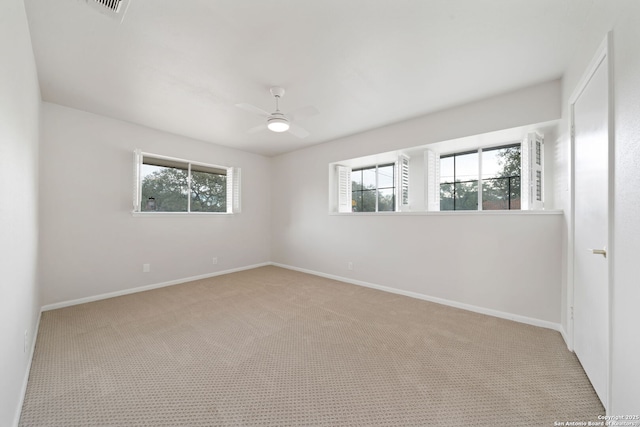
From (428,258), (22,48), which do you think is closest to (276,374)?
(428,258)

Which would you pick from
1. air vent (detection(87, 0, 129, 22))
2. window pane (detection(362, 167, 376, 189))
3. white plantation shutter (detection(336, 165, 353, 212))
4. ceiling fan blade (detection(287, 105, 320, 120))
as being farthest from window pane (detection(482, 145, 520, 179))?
air vent (detection(87, 0, 129, 22))

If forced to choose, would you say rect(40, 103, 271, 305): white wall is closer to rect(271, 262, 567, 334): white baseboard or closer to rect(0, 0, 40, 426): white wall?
rect(0, 0, 40, 426): white wall

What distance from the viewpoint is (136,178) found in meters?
3.71

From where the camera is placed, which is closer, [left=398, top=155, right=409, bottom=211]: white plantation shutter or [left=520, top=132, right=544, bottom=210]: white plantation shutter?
[left=520, top=132, right=544, bottom=210]: white plantation shutter

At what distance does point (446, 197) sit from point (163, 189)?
181 inches

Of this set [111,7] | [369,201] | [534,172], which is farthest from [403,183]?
[111,7]

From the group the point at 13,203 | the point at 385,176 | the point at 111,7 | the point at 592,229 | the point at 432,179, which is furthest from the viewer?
the point at 385,176

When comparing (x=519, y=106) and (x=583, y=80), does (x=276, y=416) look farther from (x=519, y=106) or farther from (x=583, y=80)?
(x=519, y=106)

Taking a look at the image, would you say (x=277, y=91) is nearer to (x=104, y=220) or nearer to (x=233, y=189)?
(x=233, y=189)

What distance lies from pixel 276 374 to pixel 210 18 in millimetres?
2645

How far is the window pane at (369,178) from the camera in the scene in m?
4.50

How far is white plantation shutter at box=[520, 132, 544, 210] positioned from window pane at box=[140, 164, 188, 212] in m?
5.11

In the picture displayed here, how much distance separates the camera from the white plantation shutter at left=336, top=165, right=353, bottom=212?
4.76 m

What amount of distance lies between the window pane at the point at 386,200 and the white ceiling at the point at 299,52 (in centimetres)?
147
